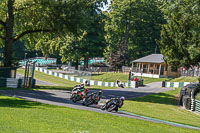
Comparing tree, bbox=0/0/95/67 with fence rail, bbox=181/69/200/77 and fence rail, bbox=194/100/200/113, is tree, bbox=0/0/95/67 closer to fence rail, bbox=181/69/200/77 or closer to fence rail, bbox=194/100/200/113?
fence rail, bbox=194/100/200/113

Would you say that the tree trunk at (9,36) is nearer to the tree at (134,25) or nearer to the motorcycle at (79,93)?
the motorcycle at (79,93)

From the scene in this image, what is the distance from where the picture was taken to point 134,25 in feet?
232

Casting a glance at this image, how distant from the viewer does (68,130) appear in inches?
381

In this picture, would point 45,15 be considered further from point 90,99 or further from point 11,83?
point 90,99

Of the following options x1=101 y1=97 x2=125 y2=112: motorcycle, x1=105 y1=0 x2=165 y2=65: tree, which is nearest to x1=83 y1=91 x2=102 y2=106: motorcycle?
x1=101 y1=97 x2=125 y2=112: motorcycle

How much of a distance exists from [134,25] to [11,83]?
48.0 m

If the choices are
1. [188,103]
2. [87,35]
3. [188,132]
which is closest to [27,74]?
[188,103]

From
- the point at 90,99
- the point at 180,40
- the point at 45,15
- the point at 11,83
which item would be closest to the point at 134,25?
the point at 180,40

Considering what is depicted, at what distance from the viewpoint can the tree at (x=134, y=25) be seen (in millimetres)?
67312

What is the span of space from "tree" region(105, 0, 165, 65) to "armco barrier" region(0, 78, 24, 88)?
39.6 metres

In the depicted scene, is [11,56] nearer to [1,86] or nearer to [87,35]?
[1,86]

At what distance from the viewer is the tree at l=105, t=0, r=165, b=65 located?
67.3 meters

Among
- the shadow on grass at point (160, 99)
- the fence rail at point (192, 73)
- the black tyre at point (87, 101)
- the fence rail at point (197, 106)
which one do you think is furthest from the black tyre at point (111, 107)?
the fence rail at point (192, 73)

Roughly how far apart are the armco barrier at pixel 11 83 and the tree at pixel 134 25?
130 ft
